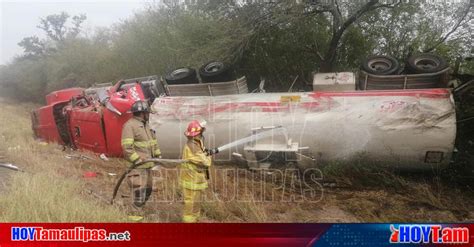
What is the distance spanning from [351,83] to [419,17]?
5.89ft

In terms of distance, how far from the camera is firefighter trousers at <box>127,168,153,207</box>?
16.2ft

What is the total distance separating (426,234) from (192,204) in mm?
2062

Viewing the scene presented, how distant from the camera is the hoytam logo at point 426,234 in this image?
10.9ft

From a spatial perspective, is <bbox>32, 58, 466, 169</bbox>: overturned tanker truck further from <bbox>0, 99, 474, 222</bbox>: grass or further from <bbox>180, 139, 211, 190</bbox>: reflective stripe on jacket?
<bbox>180, 139, 211, 190</bbox>: reflective stripe on jacket

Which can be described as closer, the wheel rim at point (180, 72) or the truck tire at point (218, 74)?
the truck tire at point (218, 74)

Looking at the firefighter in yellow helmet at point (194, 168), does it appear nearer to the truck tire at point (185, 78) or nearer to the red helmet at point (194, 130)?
the red helmet at point (194, 130)

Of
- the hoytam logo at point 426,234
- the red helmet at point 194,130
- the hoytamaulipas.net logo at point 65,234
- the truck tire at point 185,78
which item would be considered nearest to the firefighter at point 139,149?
the red helmet at point 194,130

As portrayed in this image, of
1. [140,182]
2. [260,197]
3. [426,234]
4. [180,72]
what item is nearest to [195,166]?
[260,197]

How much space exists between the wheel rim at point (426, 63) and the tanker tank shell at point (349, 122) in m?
0.59

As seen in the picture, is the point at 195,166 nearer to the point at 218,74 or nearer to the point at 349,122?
the point at 349,122

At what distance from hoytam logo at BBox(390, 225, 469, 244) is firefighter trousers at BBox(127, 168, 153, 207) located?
8.66ft

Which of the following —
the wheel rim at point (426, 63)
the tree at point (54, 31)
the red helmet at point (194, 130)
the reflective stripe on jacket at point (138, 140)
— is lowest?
the reflective stripe on jacket at point (138, 140)

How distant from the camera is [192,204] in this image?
4.33 m

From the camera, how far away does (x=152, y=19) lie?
903cm
